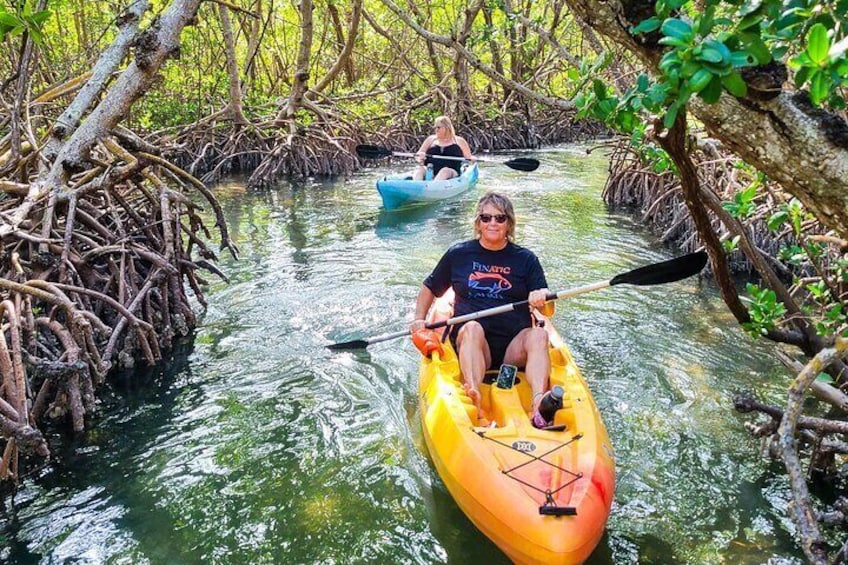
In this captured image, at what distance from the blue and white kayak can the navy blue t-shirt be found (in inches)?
208

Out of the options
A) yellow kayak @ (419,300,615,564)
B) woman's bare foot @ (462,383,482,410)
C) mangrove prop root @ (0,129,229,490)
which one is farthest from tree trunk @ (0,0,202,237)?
woman's bare foot @ (462,383,482,410)

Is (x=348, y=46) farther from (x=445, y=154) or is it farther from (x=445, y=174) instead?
(x=445, y=174)

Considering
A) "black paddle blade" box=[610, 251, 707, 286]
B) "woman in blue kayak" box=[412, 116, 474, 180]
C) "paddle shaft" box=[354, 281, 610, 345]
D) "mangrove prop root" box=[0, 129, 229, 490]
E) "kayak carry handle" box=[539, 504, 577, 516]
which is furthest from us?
"woman in blue kayak" box=[412, 116, 474, 180]

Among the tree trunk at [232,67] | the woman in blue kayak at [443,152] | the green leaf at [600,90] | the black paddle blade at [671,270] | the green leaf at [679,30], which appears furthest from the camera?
the woman in blue kayak at [443,152]

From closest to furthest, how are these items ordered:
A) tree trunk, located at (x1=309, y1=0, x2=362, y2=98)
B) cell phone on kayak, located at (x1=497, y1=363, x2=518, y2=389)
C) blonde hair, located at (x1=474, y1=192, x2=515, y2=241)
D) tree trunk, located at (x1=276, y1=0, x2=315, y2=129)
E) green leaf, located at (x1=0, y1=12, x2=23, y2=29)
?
green leaf, located at (x1=0, y1=12, x2=23, y2=29), cell phone on kayak, located at (x1=497, y1=363, x2=518, y2=389), blonde hair, located at (x1=474, y1=192, x2=515, y2=241), tree trunk, located at (x1=276, y1=0, x2=315, y2=129), tree trunk, located at (x1=309, y1=0, x2=362, y2=98)

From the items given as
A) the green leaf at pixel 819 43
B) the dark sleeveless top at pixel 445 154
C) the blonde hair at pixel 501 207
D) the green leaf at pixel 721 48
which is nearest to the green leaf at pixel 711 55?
the green leaf at pixel 721 48

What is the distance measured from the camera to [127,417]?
12.8 feet

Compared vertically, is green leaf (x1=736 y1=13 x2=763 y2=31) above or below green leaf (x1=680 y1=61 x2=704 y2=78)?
above

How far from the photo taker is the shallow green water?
2846 millimetres

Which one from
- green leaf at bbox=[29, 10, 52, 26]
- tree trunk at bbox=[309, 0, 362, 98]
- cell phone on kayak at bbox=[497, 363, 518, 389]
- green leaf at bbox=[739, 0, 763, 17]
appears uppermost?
tree trunk at bbox=[309, 0, 362, 98]

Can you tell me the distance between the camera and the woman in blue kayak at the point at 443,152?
9.64 m

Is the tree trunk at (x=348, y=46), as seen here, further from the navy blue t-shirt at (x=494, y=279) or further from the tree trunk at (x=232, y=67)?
the navy blue t-shirt at (x=494, y=279)

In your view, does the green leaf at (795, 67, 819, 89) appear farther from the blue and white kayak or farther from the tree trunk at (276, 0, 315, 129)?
the tree trunk at (276, 0, 315, 129)

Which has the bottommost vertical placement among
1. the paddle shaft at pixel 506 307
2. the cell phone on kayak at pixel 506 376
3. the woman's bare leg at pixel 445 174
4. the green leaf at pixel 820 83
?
the cell phone on kayak at pixel 506 376
